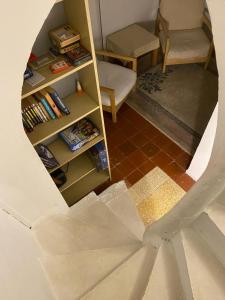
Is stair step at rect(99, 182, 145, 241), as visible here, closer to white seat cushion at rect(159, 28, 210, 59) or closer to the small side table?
the small side table

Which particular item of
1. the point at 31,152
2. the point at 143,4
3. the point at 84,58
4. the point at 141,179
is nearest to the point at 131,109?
the point at 141,179

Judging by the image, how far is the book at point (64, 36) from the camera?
71.1 inches

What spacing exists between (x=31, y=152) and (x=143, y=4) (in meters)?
3.02

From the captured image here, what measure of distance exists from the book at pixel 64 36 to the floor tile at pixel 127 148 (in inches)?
63.4

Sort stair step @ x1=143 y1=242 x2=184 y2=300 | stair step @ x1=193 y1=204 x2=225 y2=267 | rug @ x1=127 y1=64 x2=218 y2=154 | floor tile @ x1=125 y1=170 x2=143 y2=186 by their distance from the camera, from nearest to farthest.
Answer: stair step @ x1=193 y1=204 x2=225 y2=267 < stair step @ x1=143 y1=242 x2=184 y2=300 < floor tile @ x1=125 y1=170 x2=143 y2=186 < rug @ x1=127 y1=64 x2=218 y2=154

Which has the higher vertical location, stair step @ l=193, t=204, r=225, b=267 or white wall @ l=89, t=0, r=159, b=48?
white wall @ l=89, t=0, r=159, b=48

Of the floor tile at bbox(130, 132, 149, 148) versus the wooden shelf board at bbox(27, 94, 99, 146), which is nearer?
the wooden shelf board at bbox(27, 94, 99, 146)

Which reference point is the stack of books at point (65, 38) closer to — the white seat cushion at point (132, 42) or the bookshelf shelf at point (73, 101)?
the bookshelf shelf at point (73, 101)

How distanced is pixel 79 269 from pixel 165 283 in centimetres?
65

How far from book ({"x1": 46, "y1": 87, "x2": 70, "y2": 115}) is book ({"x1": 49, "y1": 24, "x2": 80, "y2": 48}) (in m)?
0.34

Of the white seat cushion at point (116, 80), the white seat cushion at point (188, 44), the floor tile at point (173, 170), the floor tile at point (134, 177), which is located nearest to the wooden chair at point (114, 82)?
the white seat cushion at point (116, 80)

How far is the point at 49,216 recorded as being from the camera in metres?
2.18

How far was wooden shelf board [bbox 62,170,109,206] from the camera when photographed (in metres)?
2.87

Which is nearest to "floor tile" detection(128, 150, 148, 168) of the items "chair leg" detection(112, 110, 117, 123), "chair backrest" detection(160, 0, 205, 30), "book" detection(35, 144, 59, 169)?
"chair leg" detection(112, 110, 117, 123)
